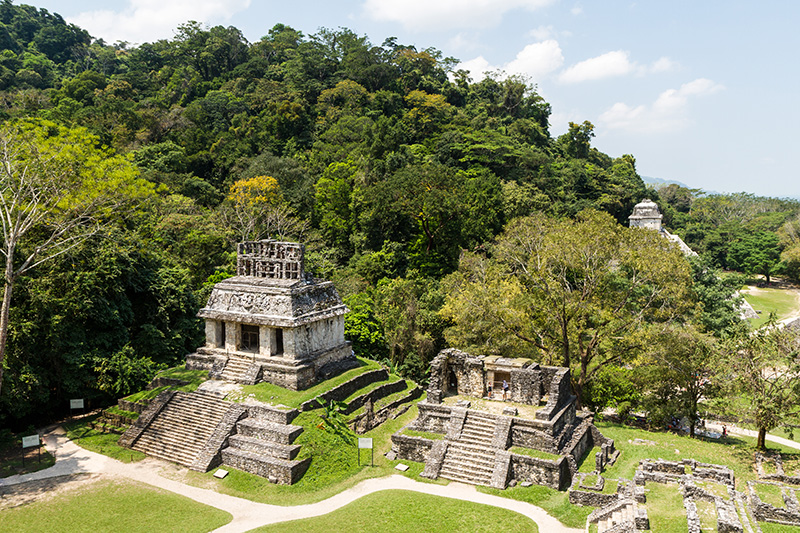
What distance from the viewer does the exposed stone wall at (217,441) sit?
1725 cm

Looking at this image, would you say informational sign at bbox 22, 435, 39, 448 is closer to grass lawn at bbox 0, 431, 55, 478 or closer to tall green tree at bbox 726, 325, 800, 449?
grass lawn at bbox 0, 431, 55, 478

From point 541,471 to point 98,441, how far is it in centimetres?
1477

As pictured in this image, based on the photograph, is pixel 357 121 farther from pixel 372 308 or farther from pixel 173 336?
pixel 173 336

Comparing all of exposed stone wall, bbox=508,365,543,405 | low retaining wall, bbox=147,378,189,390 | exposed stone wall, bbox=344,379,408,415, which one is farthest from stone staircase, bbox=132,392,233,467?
exposed stone wall, bbox=508,365,543,405

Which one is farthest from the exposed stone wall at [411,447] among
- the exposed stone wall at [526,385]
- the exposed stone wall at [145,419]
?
the exposed stone wall at [145,419]

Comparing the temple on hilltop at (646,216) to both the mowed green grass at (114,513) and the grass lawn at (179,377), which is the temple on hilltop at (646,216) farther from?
the mowed green grass at (114,513)

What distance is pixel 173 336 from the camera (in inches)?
945

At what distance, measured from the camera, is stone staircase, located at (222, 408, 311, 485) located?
1644 cm

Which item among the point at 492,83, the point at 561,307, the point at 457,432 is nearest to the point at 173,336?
the point at 457,432

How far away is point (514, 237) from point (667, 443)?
15472 millimetres

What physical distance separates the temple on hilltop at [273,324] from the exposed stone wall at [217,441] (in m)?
1.69

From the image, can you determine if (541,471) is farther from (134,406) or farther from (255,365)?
(134,406)

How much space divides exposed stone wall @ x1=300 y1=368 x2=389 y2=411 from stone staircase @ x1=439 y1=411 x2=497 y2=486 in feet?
15.2

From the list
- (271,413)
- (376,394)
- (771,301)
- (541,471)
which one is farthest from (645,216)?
(271,413)
